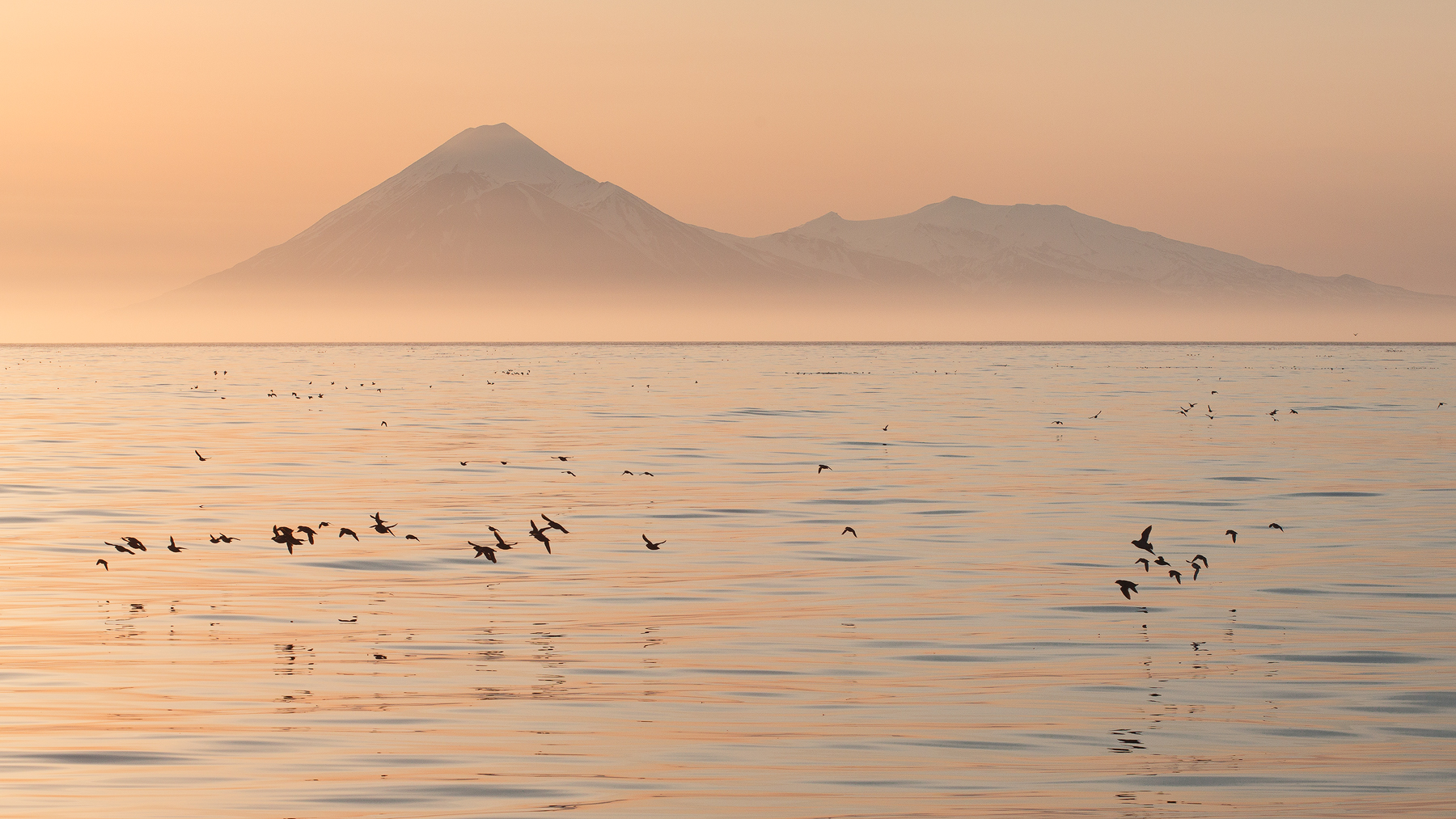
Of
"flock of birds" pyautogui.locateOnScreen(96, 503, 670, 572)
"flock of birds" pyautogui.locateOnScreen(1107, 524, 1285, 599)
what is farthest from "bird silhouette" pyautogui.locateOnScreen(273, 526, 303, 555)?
"flock of birds" pyautogui.locateOnScreen(1107, 524, 1285, 599)

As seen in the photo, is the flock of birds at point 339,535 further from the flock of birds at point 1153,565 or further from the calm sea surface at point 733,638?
the flock of birds at point 1153,565

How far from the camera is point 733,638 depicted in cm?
1847

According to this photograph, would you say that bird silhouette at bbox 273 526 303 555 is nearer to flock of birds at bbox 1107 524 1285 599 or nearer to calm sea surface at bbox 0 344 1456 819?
calm sea surface at bbox 0 344 1456 819

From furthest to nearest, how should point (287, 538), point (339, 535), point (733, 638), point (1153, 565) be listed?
1. point (339, 535)
2. point (287, 538)
3. point (1153, 565)
4. point (733, 638)

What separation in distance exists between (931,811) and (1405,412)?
61.8 metres

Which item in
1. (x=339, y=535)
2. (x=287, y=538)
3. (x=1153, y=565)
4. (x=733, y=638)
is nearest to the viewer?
(x=733, y=638)

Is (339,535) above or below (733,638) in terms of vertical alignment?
above

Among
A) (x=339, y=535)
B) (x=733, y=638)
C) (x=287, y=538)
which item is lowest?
(x=733, y=638)

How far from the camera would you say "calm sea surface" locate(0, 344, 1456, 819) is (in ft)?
41.3

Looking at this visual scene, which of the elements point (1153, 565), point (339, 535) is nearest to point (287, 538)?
point (339, 535)

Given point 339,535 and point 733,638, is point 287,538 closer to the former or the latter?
point 339,535

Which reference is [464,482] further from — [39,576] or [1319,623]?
[1319,623]

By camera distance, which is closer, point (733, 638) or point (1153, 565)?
point (733, 638)

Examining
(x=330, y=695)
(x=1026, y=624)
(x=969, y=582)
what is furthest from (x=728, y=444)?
(x=330, y=695)
